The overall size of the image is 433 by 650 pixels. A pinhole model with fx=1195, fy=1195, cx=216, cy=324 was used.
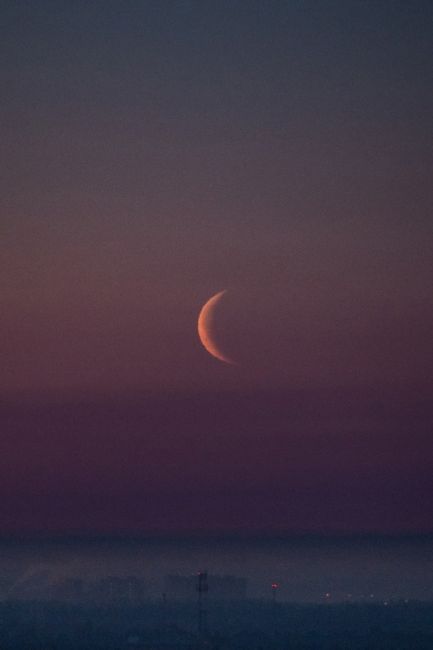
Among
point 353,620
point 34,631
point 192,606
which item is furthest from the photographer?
point 192,606

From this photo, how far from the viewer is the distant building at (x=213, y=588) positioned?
57.3 m

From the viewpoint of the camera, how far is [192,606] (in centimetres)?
5497

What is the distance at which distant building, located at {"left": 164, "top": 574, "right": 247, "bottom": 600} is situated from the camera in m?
57.3

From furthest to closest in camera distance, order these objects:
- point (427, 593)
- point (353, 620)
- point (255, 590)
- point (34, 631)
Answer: point (427, 593), point (255, 590), point (353, 620), point (34, 631)

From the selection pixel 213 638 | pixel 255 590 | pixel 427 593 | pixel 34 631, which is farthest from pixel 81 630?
pixel 427 593

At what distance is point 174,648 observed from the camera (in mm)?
34062

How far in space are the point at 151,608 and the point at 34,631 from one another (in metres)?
11.6

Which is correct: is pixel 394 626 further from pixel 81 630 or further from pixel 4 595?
pixel 4 595

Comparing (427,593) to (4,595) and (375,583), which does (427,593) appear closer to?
(375,583)

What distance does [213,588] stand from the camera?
58.9 m

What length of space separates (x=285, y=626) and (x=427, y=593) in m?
20.0

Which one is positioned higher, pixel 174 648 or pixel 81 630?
pixel 81 630

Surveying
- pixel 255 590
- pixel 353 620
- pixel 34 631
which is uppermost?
pixel 255 590

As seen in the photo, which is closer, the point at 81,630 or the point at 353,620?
the point at 81,630
